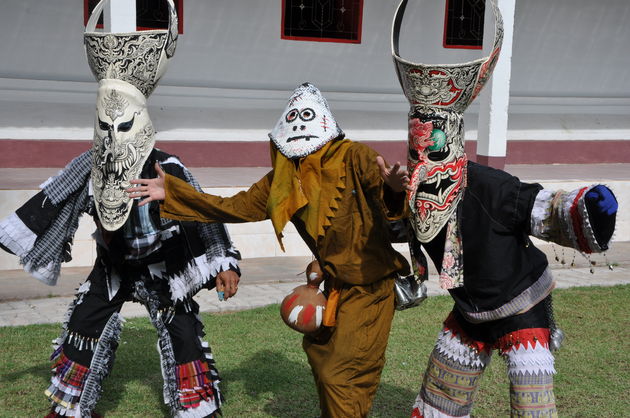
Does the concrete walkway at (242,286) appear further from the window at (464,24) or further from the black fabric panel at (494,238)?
the window at (464,24)

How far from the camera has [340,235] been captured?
3.77m

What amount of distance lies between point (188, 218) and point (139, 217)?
38cm

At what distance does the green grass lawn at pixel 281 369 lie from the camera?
4832mm

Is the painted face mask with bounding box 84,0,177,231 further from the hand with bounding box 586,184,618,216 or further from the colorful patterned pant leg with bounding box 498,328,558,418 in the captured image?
the hand with bounding box 586,184,618,216

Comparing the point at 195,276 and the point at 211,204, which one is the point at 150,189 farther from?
the point at 195,276

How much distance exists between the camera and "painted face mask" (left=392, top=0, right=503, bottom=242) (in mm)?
3465

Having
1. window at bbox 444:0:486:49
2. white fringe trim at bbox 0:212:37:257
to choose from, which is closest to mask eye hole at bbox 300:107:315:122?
white fringe trim at bbox 0:212:37:257

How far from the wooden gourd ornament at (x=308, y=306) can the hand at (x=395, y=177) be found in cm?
72

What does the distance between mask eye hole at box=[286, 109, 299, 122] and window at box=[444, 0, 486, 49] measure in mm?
8699

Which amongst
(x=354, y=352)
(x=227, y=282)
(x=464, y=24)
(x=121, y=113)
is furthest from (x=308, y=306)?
(x=464, y=24)

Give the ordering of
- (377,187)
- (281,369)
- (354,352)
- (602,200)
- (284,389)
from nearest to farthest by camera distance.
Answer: (602,200), (377,187), (354,352), (284,389), (281,369)

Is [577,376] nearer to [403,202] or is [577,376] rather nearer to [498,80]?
[403,202]

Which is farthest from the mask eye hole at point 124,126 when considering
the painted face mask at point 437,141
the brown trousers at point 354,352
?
the painted face mask at point 437,141

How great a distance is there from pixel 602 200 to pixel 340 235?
116 centimetres
